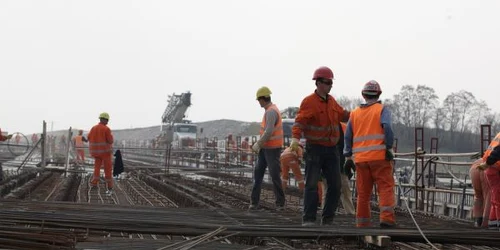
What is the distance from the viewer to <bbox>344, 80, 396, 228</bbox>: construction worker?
234 inches

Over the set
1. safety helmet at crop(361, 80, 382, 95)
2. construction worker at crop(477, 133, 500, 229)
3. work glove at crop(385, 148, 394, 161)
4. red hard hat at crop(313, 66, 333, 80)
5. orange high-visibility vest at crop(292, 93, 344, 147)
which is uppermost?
red hard hat at crop(313, 66, 333, 80)

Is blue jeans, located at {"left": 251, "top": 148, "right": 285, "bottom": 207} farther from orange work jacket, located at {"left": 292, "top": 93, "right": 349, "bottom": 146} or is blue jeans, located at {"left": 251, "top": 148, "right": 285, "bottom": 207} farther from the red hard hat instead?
the red hard hat

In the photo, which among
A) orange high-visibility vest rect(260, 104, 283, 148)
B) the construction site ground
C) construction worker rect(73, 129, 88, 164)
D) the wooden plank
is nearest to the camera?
the construction site ground

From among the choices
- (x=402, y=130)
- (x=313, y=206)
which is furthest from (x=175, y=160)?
(x=402, y=130)

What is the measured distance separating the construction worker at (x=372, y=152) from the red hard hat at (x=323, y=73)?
0.44 meters

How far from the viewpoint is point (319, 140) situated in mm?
6570

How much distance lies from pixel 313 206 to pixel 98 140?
7.36m

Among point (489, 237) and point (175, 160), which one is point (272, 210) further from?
point (175, 160)

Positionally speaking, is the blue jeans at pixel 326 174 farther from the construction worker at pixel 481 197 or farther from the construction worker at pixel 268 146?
the construction worker at pixel 268 146

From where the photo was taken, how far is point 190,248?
436 cm

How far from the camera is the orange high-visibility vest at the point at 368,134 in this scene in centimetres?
598

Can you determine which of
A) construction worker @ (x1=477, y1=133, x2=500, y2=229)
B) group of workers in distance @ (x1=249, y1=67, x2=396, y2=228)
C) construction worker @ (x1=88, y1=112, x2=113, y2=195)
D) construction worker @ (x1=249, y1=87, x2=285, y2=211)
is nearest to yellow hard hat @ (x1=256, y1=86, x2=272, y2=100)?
construction worker @ (x1=249, y1=87, x2=285, y2=211)

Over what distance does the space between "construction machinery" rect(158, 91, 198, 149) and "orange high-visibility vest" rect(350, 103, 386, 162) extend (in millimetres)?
37876

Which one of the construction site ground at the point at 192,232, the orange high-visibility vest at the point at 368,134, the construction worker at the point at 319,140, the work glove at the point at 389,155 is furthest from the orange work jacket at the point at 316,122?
the construction site ground at the point at 192,232
